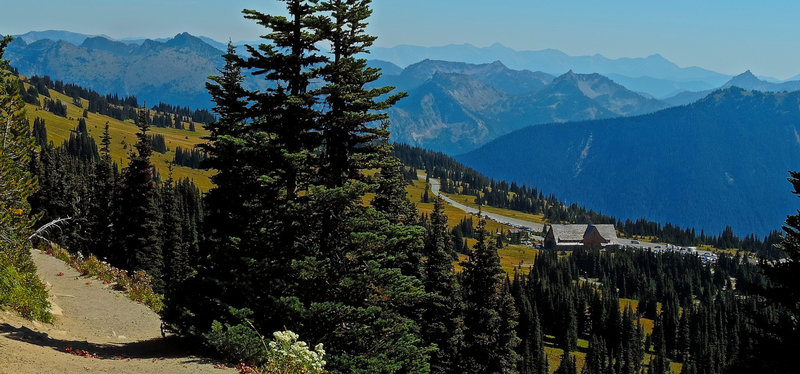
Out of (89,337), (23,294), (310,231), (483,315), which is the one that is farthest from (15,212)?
(483,315)

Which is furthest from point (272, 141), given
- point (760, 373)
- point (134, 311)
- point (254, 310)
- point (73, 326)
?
point (760, 373)

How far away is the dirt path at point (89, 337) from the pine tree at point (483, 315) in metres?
23.8

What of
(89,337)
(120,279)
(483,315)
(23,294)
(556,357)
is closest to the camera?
(23,294)

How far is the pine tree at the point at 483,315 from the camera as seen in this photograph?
43.8 m

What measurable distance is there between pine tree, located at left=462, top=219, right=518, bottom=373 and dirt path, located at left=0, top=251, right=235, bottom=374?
78.0 ft

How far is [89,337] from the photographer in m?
25.5

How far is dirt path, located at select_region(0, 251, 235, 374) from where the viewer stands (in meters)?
17.3

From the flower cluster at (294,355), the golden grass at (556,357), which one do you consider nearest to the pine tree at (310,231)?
the flower cluster at (294,355)

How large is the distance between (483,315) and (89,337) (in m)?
27.9

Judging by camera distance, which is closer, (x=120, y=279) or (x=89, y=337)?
(x=89, y=337)

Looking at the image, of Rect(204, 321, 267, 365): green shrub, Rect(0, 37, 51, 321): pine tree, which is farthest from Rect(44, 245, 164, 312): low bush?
Rect(204, 321, 267, 365): green shrub

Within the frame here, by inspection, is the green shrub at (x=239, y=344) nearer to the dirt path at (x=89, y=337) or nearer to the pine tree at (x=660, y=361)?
the dirt path at (x=89, y=337)

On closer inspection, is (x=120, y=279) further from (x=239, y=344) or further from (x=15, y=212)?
(x=239, y=344)

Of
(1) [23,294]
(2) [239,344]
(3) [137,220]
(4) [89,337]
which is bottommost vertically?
(4) [89,337]
